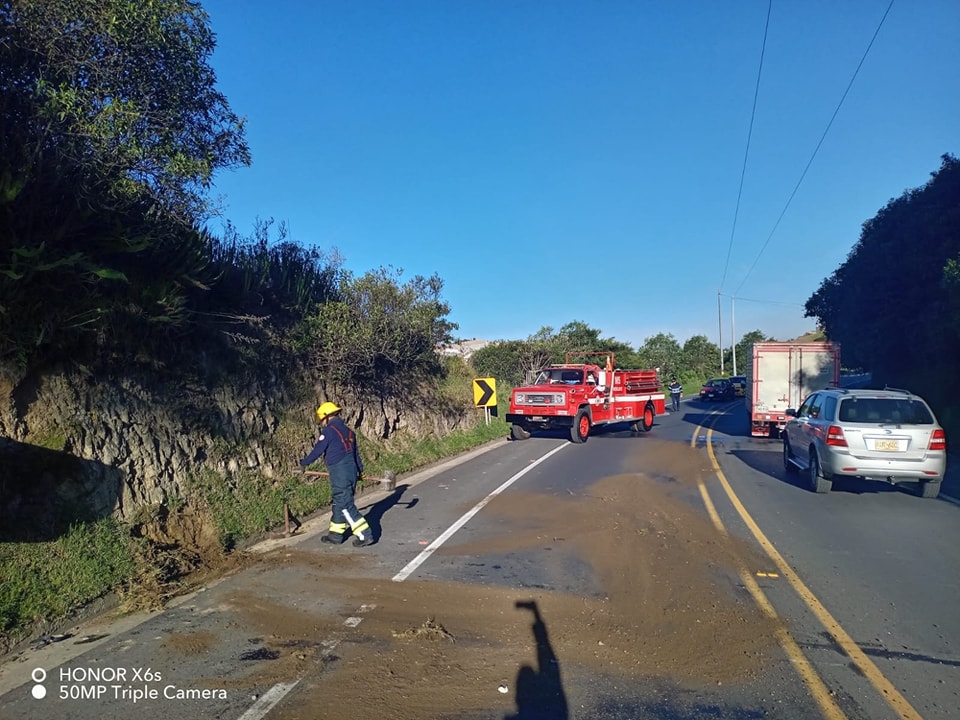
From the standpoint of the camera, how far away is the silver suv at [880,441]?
35.6 feet

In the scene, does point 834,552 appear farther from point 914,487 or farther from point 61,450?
point 61,450

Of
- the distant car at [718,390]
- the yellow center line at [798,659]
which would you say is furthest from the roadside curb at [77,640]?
the distant car at [718,390]

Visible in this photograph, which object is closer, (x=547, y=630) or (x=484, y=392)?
(x=547, y=630)

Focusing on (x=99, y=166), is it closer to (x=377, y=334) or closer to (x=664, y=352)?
(x=377, y=334)

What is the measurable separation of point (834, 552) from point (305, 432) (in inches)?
344

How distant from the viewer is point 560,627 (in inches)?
220

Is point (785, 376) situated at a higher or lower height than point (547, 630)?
higher

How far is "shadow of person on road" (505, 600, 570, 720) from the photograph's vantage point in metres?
4.14

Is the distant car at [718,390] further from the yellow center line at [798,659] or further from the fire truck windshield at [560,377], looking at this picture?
the yellow center line at [798,659]

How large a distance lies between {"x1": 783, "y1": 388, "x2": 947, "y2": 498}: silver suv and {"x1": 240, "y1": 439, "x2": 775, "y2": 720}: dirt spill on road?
3.71m

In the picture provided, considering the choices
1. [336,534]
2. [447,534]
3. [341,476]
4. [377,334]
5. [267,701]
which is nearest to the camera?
[267,701]

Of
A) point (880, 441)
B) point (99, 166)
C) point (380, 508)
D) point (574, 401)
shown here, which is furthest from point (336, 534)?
point (574, 401)

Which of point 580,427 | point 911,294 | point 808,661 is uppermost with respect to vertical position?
point 911,294

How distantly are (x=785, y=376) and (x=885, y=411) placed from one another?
1074cm
